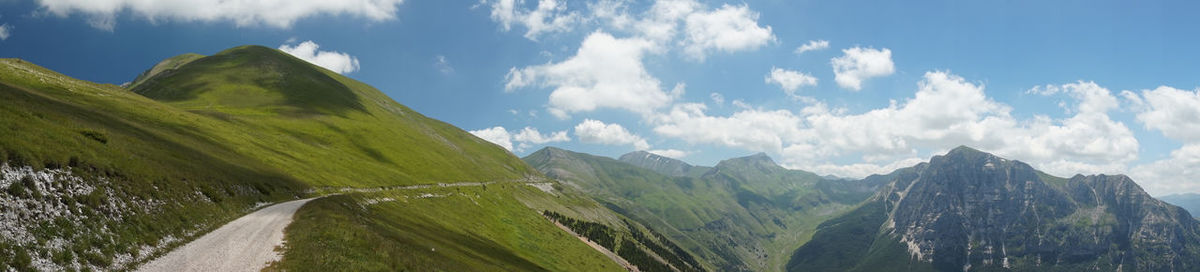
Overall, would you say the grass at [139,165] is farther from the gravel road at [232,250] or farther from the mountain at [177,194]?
the gravel road at [232,250]

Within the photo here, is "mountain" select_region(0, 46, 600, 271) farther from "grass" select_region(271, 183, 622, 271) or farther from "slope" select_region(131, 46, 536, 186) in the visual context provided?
"slope" select_region(131, 46, 536, 186)

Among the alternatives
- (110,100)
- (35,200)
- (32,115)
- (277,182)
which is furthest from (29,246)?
(110,100)

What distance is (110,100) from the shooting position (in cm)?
9188

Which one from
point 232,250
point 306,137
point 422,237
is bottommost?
point 422,237

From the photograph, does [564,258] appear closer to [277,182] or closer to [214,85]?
[277,182]

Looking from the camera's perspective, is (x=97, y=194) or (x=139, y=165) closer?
(x=97, y=194)

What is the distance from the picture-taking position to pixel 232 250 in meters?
31.4

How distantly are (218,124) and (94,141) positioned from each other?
7896 centimetres

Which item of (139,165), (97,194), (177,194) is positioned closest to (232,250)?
(97,194)

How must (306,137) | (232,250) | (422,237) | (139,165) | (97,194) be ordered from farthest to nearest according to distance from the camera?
1. (306,137)
2. (422,237)
3. (139,165)
4. (232,250)
5. (97,194)

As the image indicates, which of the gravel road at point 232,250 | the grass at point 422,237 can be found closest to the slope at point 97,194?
the gravel road at point 232,250

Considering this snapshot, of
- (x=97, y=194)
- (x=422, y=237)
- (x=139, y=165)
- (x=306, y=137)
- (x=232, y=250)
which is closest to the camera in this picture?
(x=97, y=194)

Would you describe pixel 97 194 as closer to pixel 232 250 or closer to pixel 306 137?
pixel 232 250

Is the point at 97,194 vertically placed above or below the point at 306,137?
below
